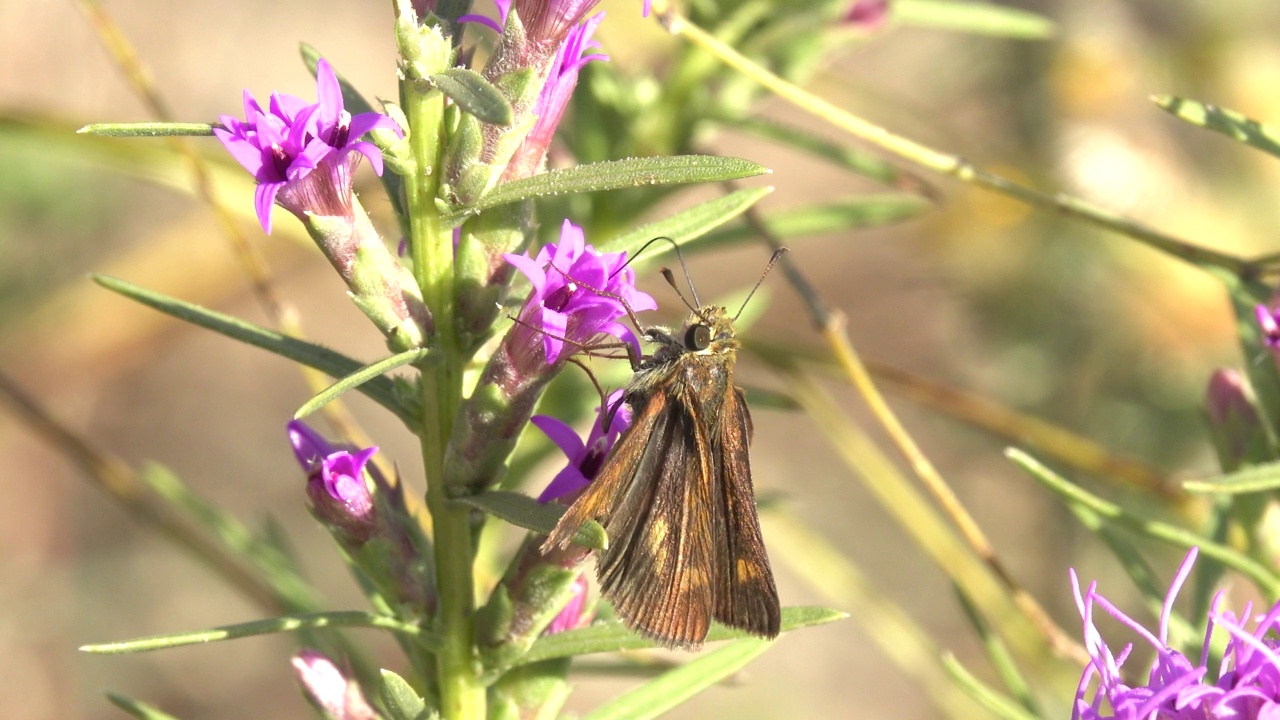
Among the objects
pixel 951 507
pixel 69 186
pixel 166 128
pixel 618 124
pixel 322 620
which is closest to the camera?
pixel 166 128

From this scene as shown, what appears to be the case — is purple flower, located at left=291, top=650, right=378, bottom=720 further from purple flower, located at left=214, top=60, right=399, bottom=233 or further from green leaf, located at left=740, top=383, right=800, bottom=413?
green leaf, located at left=740, top=383, right=800, bottom=413

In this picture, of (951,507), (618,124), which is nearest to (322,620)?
(951,507)

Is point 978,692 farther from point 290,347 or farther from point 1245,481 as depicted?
point 290,347

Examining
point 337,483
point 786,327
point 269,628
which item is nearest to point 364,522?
point 337,483

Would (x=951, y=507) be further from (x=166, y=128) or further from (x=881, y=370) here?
(x=166, y=128)

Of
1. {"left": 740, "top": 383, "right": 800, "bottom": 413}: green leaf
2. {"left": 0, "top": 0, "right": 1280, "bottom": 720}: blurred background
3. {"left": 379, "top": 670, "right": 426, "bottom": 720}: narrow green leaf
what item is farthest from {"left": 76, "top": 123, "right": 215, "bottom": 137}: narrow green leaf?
{"left": 0, "top": 0, "right": 1280, "bottom": 720}: blurred background

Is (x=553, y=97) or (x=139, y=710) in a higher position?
(x=553, y=97)

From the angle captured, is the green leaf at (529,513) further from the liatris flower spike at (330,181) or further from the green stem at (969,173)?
the green stem at (969,173)
